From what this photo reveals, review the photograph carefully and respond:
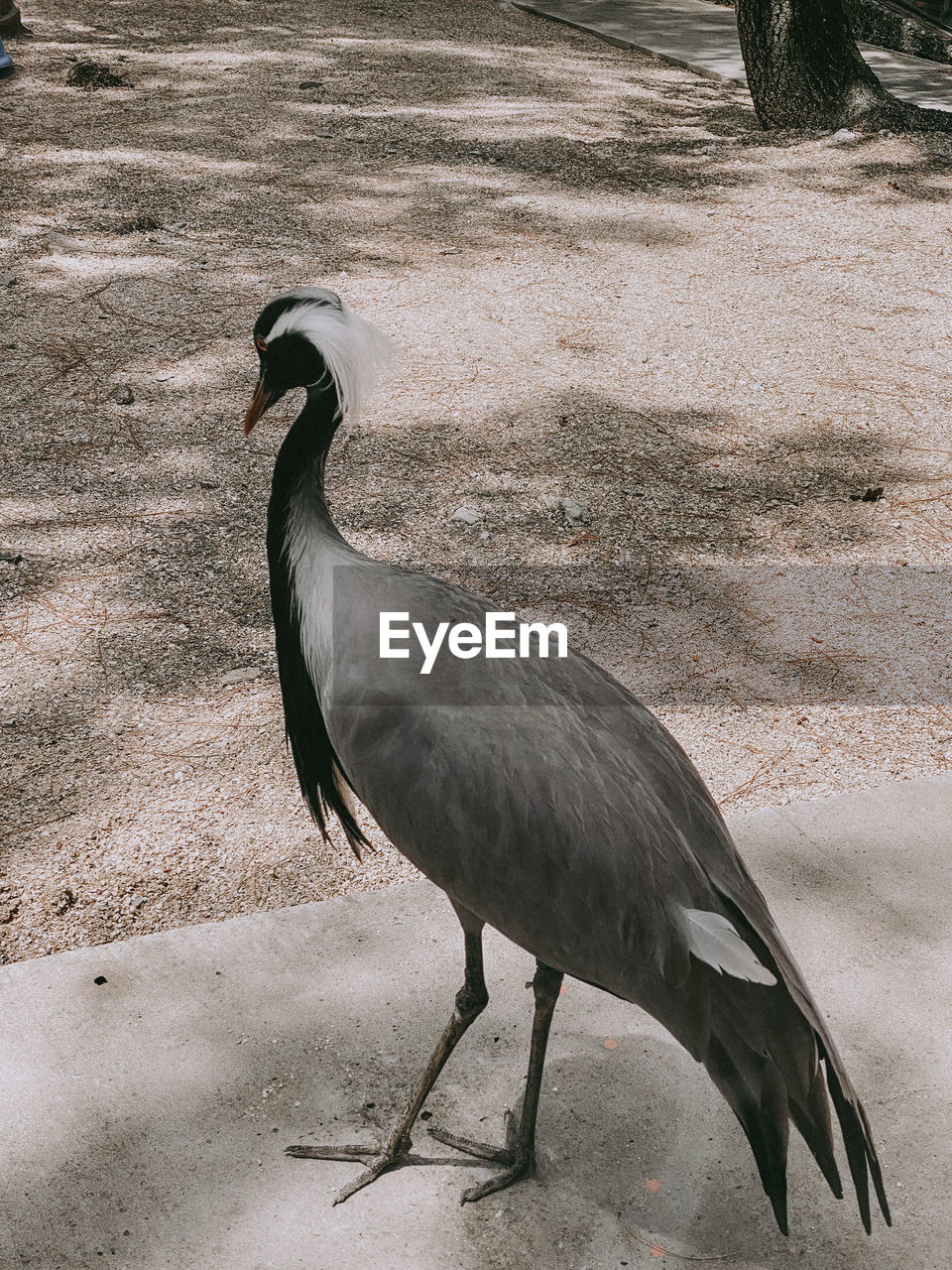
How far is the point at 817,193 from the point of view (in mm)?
7848

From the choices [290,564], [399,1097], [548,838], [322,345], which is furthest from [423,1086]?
[322,345]

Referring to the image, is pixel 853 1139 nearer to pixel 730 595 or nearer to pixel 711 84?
pixel 730 595

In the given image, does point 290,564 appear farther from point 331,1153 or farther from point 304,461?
point 331,1153

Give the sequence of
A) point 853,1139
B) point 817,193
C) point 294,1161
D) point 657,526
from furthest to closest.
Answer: point 817,193
point 657,526
point 294,1161
point 853,1139

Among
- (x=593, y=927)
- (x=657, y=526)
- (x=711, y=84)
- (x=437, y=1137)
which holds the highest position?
(x=711, y=84)

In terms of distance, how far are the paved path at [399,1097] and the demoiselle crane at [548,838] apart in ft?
0.31

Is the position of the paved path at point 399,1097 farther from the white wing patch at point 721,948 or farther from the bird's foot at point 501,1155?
the white wing patch at point 721,948

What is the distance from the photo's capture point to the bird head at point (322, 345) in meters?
2.54

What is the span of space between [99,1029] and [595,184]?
21.9 feet

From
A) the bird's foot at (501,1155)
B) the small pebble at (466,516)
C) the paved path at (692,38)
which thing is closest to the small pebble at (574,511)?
the small pebble at (466,516)

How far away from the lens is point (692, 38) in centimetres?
1163

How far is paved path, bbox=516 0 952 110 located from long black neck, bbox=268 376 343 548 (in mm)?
8599

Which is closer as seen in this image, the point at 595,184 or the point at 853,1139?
the point at 853,1139

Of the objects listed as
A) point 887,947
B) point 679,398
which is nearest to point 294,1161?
point 887,947
